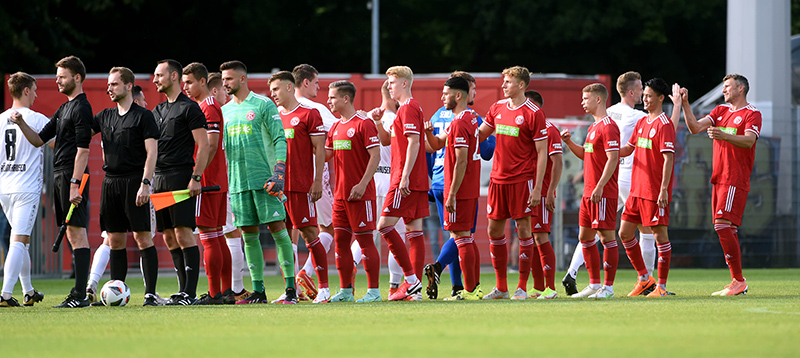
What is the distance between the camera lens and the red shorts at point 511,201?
9680mm

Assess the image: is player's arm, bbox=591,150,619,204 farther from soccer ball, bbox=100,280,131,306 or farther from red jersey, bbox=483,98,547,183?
soccer ball, bbox=100,280,131,306

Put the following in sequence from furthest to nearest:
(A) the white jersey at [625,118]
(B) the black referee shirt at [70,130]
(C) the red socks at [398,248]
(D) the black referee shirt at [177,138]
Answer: (A) the white jersey at [625,118] < (C) the red socks at [398,248] < (B) the black referee shirt at [70,130] < (D) the black referee shirt at [177,138]

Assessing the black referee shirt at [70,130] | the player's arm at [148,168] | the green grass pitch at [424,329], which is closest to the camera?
the green grass pitch at [424,329]

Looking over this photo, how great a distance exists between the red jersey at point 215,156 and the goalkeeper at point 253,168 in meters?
0.13

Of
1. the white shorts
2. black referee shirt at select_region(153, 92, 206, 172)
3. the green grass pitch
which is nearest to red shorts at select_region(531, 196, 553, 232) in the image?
the green grass pitch

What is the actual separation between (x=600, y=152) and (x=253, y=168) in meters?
3.42

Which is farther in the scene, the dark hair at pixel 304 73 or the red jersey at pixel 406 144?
the dark hair at pixel 304 73

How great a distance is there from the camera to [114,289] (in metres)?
9.11

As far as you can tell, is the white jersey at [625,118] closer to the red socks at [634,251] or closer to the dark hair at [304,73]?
the red socks at [634,251]

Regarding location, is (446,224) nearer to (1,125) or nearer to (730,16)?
(1,125)

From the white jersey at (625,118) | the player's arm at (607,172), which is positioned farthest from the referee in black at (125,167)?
the white jersey at (625,118)

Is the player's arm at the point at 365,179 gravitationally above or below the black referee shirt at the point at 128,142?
below

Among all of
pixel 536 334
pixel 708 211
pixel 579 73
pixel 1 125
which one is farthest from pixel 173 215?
pixel 579 73

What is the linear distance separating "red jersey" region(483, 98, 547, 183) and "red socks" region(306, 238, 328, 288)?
1780 millimetres
